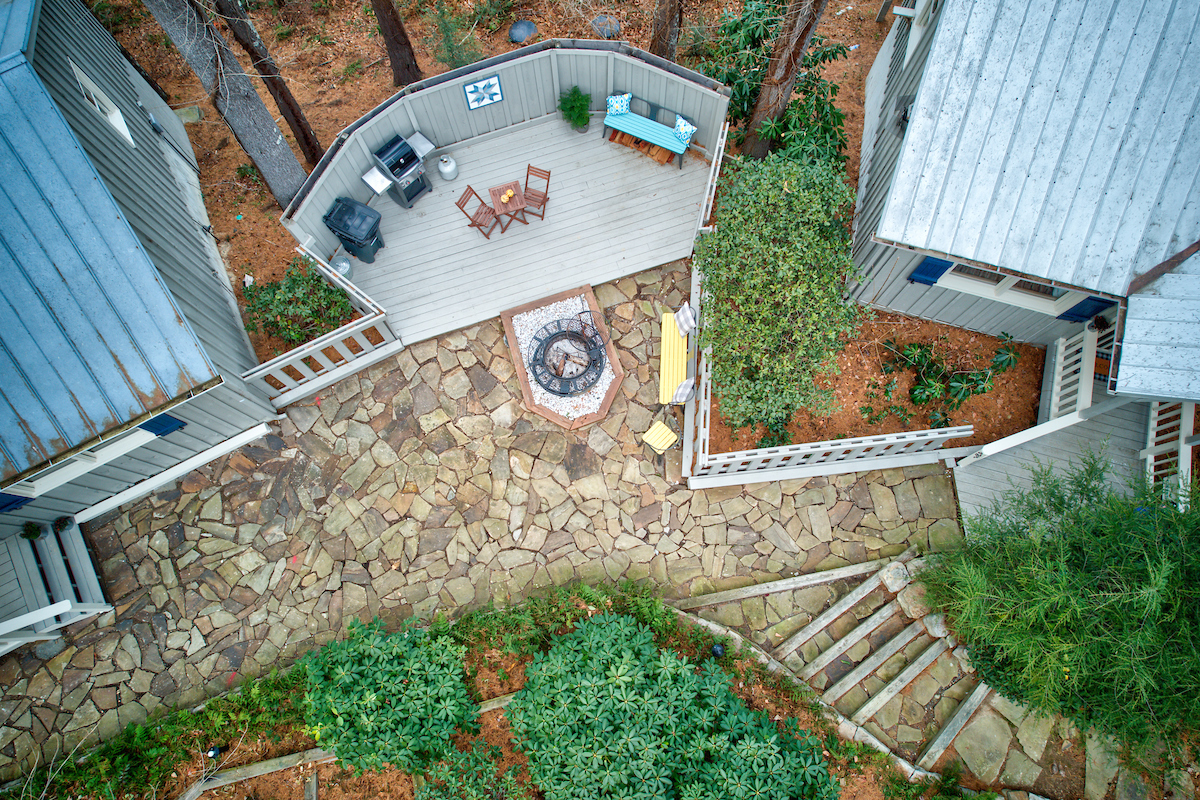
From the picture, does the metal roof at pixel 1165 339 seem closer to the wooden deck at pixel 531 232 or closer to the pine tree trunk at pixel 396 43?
the wooden deck at pixel 531 232

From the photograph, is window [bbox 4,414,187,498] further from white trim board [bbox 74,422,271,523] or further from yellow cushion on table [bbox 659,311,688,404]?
yellow cushion on table [bbox 659,311,688,404]

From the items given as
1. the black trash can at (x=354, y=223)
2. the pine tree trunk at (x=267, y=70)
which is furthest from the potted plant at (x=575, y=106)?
the pine tree trunk at (x=267, y=70)

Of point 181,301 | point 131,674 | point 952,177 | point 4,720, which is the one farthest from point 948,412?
point 4,720

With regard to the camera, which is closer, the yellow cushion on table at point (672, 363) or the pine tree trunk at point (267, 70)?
the pine tree trunk at point (267, 70)

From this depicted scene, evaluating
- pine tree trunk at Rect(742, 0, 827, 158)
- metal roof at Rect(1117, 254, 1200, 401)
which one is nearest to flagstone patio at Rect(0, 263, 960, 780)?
metal roof at Rect(1117, 254, 1200, 401)

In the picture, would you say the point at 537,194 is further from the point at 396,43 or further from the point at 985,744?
the point at 985,744

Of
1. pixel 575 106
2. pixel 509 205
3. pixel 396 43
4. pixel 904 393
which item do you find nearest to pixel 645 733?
pixel 904 393
